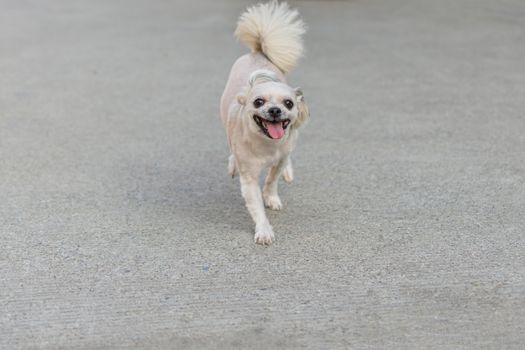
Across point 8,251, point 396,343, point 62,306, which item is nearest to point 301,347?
point 396,343

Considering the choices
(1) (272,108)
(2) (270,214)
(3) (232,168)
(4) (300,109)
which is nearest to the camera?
(1) (272,108)

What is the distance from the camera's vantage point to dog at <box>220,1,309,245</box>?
328 centimetres

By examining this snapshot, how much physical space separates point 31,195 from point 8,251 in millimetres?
Result: 733

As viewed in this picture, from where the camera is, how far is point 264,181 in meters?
4.27

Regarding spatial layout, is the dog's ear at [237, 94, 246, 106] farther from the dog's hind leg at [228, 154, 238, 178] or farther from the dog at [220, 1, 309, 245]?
the dog's hind leg at [228, 154, 238, 178]

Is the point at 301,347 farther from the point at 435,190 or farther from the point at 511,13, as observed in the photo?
the point at 511,13

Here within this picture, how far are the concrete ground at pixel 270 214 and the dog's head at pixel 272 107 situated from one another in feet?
1.94

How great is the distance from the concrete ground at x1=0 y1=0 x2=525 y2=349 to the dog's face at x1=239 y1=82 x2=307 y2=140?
59cm

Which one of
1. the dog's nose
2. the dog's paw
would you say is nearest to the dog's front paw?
the dog's paw

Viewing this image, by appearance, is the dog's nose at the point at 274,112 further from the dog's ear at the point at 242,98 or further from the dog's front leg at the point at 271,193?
the dog's front leg at the point at 271,193

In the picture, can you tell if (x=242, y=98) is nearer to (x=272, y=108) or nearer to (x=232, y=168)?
(x=272, y=108)

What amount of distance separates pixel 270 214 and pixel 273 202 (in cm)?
8

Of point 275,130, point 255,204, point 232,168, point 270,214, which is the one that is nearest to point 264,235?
point 255,204

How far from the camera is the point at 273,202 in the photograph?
393cm
